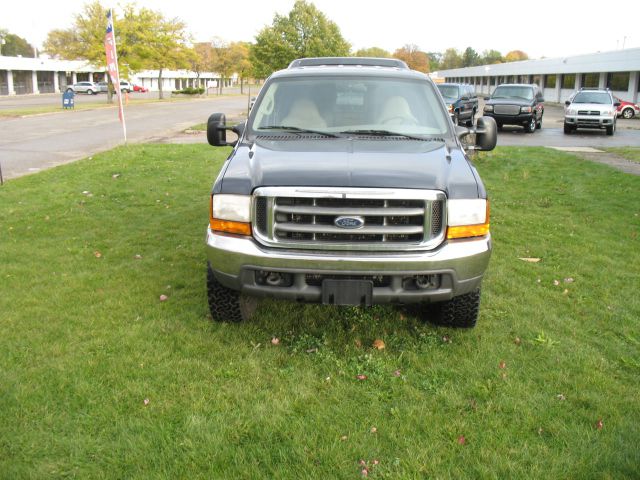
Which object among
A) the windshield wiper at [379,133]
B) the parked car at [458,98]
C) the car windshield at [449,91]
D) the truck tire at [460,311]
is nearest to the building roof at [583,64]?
the parked car at [458,98]

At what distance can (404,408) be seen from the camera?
133 inches

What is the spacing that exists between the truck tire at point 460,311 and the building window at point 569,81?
52.4 m

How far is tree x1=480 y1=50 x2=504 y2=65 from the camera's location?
14100 centimetres

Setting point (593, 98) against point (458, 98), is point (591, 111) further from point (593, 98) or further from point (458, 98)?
point (458, 98)

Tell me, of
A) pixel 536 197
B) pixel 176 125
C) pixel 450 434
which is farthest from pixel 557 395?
pixel 176 125

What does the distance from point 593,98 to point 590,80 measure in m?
29.4

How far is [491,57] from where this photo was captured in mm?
148000

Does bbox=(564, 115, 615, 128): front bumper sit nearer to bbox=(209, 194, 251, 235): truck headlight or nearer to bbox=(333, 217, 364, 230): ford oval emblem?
bbox=(333, 217, 364, 230): ford oval emblem

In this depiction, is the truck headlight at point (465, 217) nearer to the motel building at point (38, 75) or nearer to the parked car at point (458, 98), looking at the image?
the parked car at point (458, 98)

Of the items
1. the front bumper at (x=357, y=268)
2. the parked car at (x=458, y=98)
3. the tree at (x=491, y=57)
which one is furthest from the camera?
the tree at (x=491, y=57)

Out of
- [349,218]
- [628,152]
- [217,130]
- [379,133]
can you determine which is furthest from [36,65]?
[349,218]

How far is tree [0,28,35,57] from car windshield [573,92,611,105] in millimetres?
113658

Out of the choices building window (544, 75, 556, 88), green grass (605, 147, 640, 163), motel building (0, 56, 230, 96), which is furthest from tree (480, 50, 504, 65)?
green grass (605, 147, 640, 163)

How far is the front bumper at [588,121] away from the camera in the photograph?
21062mm
